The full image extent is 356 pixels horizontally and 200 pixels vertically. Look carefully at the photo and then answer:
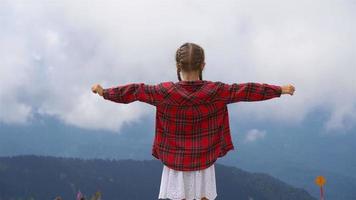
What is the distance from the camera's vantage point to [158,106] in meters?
6.85

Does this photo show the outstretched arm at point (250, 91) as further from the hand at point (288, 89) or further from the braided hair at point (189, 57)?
the braided hair at point (189, 57)

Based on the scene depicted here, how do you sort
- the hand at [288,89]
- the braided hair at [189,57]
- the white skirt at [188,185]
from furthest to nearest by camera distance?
the white skirt at [188,185]
the hand at [288,89]
the braided hair at [189,57]

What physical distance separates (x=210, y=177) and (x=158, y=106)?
110 centimetres

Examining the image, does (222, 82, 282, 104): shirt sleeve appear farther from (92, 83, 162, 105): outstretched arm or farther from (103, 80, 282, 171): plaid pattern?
(92, 83, 162, 105): outstretched arm

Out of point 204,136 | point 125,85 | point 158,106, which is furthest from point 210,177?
point 125,85

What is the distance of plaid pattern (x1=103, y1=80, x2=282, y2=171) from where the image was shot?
6625 millimetres

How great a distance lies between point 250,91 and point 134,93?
1.44 meters

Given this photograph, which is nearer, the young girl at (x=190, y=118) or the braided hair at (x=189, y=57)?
the braided hair at (x=189, y=57)

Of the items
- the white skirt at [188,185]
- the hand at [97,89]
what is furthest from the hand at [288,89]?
the hand at [97,89]

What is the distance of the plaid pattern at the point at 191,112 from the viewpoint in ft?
21.7

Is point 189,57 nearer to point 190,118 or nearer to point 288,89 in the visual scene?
point 190,118

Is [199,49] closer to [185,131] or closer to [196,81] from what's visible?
[196,81]

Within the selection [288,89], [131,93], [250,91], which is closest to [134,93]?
[131,93]

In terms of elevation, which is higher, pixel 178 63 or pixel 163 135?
pixel 178 63
